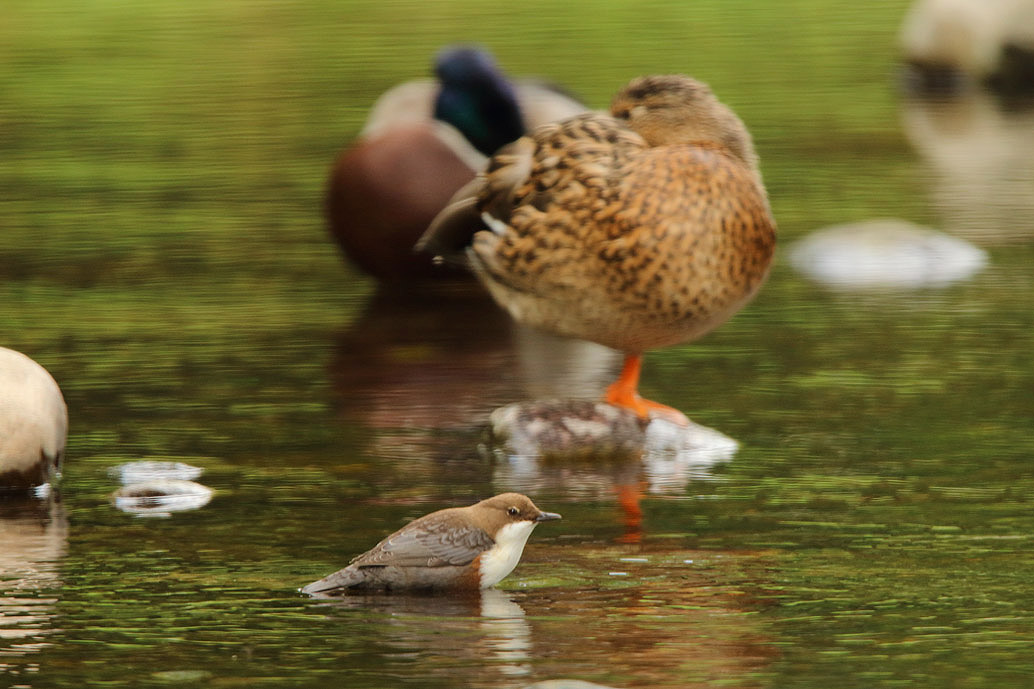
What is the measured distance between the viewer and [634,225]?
263 inches

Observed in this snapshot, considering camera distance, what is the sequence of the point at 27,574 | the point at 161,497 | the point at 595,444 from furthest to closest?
the point at 595,444, the point at 161,497, the point at 27,574

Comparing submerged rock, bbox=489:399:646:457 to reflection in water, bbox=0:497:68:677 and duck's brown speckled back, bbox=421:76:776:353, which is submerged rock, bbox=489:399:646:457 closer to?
duck's brown speckled back, bbox=421:76:776:353

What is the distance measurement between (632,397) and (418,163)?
2.90 metres

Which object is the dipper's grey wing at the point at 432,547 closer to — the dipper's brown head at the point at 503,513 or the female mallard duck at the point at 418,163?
the dipper's brown head at the point at 503,513

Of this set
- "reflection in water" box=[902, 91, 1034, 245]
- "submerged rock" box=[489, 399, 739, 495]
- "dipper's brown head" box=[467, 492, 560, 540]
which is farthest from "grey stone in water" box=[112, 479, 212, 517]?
"reflection in water" box=[902, 91, 1034, 245]

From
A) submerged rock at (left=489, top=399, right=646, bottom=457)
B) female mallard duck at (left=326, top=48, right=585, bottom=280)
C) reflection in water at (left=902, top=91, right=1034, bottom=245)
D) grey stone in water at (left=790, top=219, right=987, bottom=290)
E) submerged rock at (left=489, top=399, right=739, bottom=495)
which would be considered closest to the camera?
submerged rock at (left=489, top=399, right=739, bottom=495)

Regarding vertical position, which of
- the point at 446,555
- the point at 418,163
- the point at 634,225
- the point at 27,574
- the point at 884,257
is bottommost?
the point at 27,574

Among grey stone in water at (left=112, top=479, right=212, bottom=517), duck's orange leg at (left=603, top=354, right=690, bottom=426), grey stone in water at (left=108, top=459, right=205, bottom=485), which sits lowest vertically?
grey stone in water at (left=112, top=479, right=212, bottom=517)

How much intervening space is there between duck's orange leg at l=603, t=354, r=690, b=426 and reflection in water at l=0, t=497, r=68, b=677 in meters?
1.99

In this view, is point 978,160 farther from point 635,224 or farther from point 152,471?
point 152,471

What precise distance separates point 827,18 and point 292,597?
17.4 metres

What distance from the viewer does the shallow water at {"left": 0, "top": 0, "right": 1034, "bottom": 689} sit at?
16.6 feet

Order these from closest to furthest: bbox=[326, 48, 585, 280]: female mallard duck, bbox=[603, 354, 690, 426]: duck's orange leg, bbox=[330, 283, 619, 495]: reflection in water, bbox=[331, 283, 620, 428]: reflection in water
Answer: bbox=[330, 283, 619, 495]: reflection in water, bbox=[603, 354, 690, 426]: duck's orange leg, bbox=[331, 283, 620, 428]: reflection in water, bbox=[326, 48, 585, 280]: female mallard duck

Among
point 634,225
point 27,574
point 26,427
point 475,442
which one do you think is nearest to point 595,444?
point 475,442
